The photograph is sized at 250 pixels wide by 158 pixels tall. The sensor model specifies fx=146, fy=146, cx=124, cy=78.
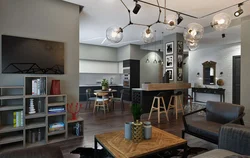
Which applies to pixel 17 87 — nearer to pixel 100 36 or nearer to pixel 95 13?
pixel 95 13

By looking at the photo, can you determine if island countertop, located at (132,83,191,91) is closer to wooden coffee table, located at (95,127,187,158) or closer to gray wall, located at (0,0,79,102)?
gray wall, located at (0,0,79,102)

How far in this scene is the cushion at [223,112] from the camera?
253cm

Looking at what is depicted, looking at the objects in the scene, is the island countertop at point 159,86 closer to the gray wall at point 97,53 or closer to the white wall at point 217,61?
the white wall at point 217,61

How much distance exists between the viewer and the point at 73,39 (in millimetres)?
3285

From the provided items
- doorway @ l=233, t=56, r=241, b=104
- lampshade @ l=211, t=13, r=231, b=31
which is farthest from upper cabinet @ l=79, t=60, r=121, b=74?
lampshade @ l=211, t=13, r=231, b=31

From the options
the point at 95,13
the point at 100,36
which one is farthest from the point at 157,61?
the point at 95,13

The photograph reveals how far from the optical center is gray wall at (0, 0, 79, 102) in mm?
2648

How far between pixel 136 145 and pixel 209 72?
6930 mm

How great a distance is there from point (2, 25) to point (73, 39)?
1.23 m

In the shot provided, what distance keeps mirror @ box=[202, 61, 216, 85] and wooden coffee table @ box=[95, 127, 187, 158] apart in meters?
6.35

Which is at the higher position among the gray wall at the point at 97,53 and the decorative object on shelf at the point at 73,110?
the gray wall at the point at 97,53

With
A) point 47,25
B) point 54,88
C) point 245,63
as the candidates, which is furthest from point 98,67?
point 245,63

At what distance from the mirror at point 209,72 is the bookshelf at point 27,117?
6.65 m

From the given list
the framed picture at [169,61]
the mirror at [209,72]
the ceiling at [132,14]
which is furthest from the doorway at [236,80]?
the framed picture at [169,61]
